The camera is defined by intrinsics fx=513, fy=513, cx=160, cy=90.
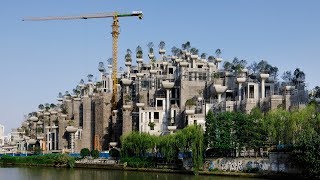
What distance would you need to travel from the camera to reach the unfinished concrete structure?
68188 millimetres

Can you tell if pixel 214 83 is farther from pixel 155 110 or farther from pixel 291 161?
pixel 291 161

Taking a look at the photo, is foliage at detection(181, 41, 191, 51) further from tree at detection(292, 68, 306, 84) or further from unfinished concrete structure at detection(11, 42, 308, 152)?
tree at detection(292, 68, 306, 84)

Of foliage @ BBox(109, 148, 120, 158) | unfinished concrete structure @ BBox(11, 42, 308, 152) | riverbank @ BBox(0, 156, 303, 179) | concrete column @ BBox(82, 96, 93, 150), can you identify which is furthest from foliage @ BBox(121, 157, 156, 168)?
concrete column @ BBox(82, 96, 93, 150)

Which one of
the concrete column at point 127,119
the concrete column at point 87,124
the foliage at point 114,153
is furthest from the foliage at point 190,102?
the concrete column at point 87,124

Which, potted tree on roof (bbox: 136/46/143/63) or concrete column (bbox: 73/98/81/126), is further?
potted tree on roof (bbox: 136/46/143/63)

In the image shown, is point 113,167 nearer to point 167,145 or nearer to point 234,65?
point 167,145

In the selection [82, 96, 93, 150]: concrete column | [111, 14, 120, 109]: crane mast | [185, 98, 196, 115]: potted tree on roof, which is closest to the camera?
[185, 98, 196, 115]: potted tree on roof

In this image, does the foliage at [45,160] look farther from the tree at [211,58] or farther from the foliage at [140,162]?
the tree at [211,58]

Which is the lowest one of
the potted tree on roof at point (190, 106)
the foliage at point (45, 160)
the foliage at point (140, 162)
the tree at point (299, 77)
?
the foliage at point (45, 160)

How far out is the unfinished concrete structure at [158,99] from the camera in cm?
6819

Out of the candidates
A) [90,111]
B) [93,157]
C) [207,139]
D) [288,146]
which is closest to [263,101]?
[207,139]

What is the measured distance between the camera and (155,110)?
7350 cm

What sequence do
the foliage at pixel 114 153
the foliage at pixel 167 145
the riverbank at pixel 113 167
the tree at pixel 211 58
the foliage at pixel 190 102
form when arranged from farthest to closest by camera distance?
the tree at pixel 211 58 < the foliage at pixel 190 102 < the foliage at pixel 114 153 < the foliage at pixel 167 145 < the riverbank at pixel 113 167

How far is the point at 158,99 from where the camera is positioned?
250ft
